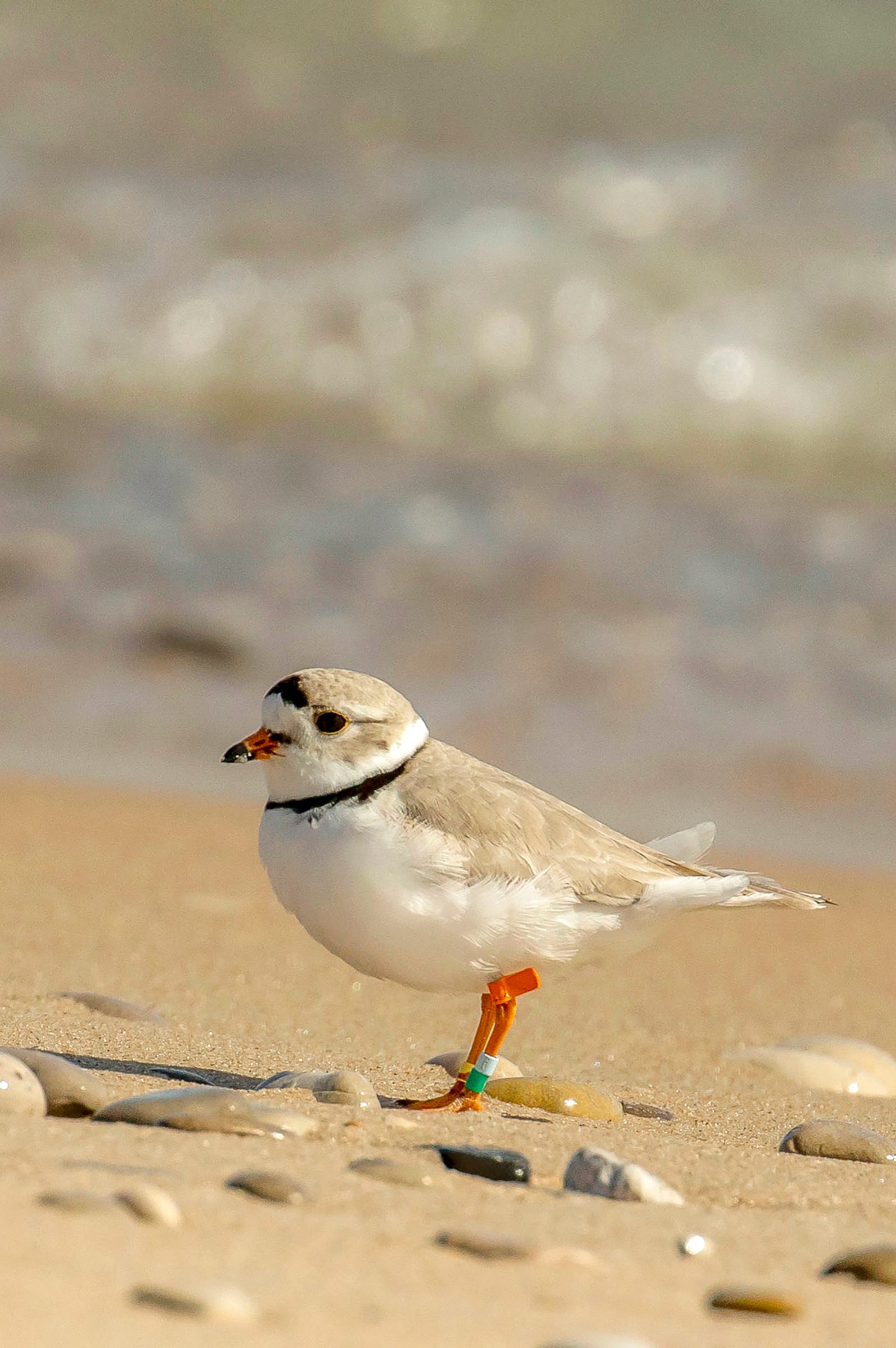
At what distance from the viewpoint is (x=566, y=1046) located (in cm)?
468

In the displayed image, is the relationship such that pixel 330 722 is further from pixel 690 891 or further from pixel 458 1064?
pixel 458 1064

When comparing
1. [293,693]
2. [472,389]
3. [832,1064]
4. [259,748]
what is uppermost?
[472,389]

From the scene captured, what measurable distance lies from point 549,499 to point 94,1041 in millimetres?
7036

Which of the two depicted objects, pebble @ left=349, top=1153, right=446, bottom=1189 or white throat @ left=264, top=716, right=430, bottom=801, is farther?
white throat @ left=264, top=716, right=430, bottom=801

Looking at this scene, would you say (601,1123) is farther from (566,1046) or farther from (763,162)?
(763,162)

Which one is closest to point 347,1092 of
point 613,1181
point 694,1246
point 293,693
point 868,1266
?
point 613,1181

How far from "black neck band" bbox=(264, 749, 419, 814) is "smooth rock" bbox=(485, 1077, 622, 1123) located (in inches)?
28.9

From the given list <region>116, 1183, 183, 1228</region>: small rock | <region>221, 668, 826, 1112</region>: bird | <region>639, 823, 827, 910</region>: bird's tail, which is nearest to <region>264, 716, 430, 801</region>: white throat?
<region>221, 668, 826, 1112</region>: bird

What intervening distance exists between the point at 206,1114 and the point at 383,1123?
389mm

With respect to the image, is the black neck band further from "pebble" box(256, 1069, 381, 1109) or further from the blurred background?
the blurred background

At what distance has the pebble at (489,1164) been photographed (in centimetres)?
288

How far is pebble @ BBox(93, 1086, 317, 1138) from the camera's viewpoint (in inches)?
116

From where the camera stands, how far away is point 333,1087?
3.47m

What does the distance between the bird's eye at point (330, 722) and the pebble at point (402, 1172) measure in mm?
1160
